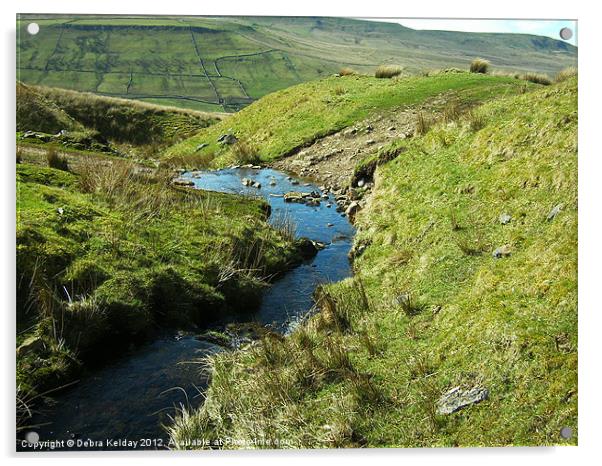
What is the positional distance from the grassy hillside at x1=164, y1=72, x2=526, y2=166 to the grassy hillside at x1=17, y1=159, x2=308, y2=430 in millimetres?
8737

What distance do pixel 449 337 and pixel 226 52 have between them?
72.3ft

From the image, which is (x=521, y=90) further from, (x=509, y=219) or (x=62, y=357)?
(x=62, y=357)

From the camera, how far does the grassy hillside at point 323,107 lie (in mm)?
19205

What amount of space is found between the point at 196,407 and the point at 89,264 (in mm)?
2711

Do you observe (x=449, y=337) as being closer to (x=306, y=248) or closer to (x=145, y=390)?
(x=145, y=390)

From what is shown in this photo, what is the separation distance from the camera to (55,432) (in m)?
5.59

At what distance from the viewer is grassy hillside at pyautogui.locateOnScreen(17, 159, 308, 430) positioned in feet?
21.1

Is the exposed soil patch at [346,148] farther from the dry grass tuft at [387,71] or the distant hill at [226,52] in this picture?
the dry grass tuft at [387,71]

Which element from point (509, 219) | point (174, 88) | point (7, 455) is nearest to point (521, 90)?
point (509, 219)

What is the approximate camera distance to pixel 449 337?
6062 mm

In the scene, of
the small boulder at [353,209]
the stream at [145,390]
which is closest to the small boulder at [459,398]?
the stream at [145,390]

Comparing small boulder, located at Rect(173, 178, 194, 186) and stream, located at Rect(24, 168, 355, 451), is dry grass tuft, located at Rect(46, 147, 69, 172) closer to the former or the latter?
small boulder, located at Rect(173, 178, 194, 186)

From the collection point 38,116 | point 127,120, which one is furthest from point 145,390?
point 127,120

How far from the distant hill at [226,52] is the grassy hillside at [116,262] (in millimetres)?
2209
